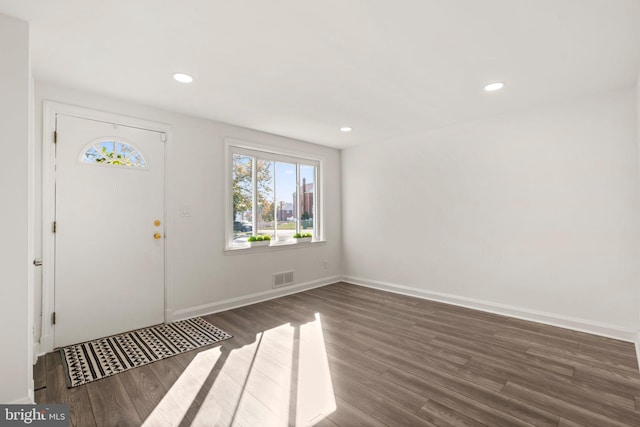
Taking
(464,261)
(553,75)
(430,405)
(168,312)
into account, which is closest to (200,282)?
(168,312)

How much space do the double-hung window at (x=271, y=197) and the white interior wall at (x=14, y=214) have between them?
7.66ft

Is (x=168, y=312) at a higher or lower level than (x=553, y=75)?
lower

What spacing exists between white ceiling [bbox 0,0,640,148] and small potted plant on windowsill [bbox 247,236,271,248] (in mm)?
1790

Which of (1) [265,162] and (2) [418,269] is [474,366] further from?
(1) [265,162]

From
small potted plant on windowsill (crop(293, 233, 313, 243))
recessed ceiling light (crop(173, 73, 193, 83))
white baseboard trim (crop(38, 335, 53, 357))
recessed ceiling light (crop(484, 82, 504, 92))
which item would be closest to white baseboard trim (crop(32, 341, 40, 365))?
white baseboard trim (crop(38, 335, 53, 357))

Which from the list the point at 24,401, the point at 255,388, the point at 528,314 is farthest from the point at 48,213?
the point at 528,314

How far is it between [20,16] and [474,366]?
4016 millimetres

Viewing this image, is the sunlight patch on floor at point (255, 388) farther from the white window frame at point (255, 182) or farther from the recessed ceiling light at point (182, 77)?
the recessed ceiling light at point (182, 77)

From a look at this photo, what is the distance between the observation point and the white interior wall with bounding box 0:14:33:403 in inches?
71.4

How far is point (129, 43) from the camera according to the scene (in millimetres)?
2195

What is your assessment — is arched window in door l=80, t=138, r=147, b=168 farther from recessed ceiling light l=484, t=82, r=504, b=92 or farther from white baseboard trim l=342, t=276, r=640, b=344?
white baseboard trim l=342, t=276, r=640, b=344

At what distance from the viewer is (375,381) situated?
7.51 ft

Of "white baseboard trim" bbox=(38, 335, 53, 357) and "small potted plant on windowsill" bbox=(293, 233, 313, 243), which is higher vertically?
"small potted plant on windowsill" bbox=(293, 233, 313, 243)

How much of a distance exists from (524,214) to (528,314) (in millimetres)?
1172
